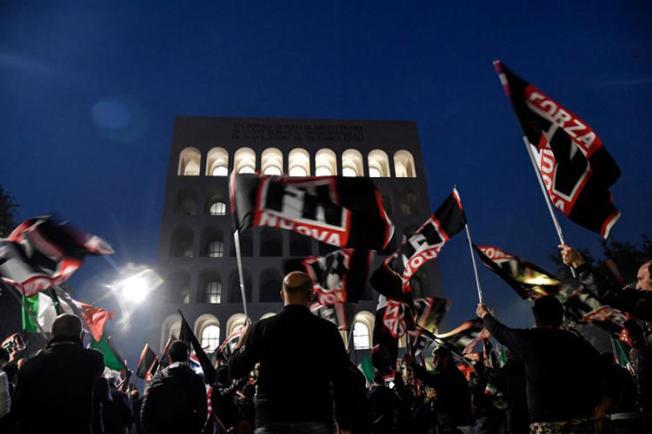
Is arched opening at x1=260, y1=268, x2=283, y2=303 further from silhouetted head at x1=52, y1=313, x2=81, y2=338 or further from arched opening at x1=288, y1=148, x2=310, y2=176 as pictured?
silhouetted head at x1=52, y1=313, x2=81, y2=338

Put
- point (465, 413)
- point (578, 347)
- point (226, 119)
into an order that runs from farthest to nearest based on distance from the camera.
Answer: point (226, 119), point (465, 413), point (578, 347)

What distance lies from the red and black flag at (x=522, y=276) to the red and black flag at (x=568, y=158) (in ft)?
6.35

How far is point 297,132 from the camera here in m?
40.6

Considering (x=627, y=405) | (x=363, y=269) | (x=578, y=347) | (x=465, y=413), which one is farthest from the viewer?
(x=363, y=269)

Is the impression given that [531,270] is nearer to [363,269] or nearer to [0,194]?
[363,269]

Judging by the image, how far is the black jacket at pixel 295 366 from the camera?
2.75 meters

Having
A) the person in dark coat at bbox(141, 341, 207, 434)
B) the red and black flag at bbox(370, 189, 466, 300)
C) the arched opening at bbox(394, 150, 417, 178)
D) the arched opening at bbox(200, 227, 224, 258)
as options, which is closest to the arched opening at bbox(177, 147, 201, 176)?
the arched opening at bbox(200, 227, 224, 258)

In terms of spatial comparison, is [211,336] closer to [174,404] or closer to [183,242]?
[183,242]

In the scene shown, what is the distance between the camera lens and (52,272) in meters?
6.88

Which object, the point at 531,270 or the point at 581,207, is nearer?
the point at 581,207

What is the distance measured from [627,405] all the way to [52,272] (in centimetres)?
778

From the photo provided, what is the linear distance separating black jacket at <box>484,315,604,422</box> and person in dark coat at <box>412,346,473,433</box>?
295 cm

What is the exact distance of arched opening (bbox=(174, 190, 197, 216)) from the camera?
37.5m

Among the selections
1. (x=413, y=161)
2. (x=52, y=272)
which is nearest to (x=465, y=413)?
(x=52, y=272)
